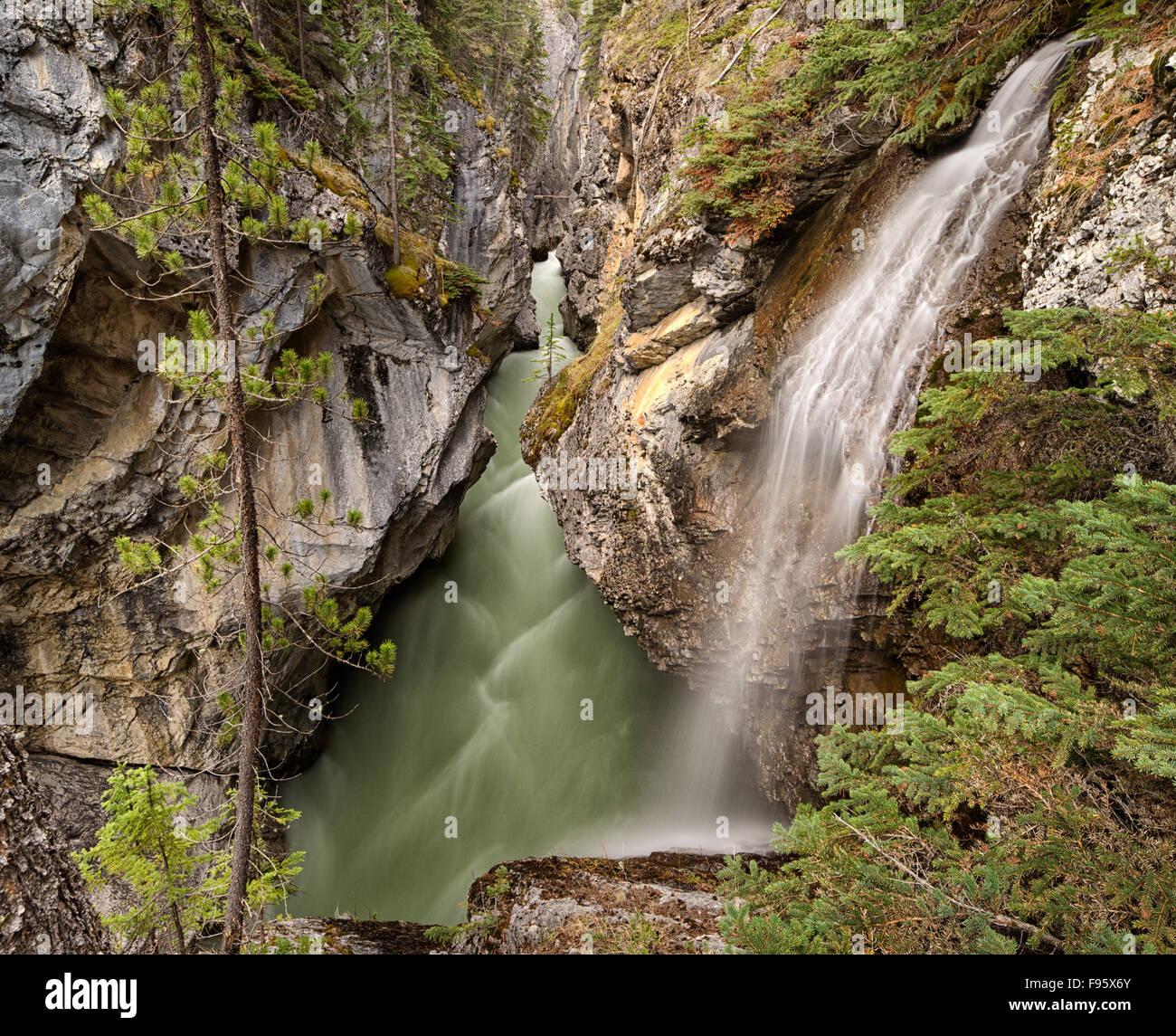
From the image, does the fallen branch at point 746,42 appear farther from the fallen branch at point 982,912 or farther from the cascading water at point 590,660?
the fallen branch at point 982,912

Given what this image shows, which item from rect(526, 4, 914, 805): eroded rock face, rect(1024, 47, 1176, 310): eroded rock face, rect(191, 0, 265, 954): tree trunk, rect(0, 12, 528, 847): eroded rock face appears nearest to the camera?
rect(1024, 47, 1176, 310): eroded rock face

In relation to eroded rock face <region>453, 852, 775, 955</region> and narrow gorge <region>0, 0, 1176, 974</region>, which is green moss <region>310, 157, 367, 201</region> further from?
eroded rock face <region>453, 852, 775, 955</region>

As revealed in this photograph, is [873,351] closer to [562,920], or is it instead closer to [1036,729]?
[1036,729]

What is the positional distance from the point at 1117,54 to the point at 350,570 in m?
12.5

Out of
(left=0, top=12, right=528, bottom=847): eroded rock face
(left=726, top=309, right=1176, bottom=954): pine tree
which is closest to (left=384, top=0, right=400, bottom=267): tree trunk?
(left=0, top=12, right=528, bottom=847): eroded rock face

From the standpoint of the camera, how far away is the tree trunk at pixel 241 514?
4.46 meters

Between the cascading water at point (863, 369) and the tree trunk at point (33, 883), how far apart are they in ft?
22.2

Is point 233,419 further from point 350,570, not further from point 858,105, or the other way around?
point 858,105

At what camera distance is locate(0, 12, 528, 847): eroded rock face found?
23.9 feet

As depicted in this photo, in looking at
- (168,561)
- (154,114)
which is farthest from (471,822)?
(154,114)

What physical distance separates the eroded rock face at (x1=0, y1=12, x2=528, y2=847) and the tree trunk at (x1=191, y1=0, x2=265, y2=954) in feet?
6.08

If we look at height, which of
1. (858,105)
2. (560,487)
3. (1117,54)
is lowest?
(560,487)
